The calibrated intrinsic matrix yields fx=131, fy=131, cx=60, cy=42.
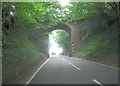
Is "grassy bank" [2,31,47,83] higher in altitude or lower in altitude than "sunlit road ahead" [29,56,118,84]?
higher

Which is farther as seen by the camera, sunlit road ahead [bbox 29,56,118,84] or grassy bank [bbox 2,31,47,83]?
grassy bank [bbox 2,31,47,83]

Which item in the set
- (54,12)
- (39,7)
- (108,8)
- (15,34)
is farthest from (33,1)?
(108,8)

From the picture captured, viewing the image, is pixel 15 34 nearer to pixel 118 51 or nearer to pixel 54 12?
pixel 54 12

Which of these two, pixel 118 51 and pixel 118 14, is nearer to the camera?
pixel 118 51

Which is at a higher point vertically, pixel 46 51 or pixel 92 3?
pixel 92 3

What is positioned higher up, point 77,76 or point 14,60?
point 14,60

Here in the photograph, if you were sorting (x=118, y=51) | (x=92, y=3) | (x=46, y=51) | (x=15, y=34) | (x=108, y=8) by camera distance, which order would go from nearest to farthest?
1. (x=118, y=51)
2. (x=92, y=3)
3. (x=15, y=34)
4. (x=108, y=8)
5. (x=46, y=51)

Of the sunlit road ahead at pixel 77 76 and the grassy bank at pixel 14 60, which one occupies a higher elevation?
the grassy bank at pixel 14 60

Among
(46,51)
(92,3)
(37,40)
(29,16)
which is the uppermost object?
(92,3)

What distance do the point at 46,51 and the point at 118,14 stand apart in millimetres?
24180

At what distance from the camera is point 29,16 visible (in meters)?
13.3

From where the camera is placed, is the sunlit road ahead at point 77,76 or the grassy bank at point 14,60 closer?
the sunlit road ahead at point 77,76

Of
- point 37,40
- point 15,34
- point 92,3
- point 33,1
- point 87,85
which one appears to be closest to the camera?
point 87,85

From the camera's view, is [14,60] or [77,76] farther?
[14,60]
